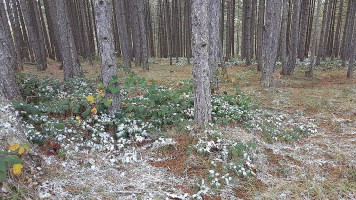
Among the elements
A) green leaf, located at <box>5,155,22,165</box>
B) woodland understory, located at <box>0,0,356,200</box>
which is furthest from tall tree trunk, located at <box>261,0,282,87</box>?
green leaf, located at <box>5,155,22,165</box>

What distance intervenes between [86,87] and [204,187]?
5359 millimetres

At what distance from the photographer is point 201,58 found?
4316 millimetres

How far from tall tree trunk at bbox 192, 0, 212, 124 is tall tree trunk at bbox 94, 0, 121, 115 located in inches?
76.6

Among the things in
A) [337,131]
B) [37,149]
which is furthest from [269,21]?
[37,149]

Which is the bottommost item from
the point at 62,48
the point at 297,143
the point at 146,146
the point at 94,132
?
the point at 297,143

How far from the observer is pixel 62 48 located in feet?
27.4

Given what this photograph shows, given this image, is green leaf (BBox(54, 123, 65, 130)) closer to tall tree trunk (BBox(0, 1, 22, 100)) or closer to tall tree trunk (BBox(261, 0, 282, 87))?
tall tree trunk (BBox(0, 1, 22, 100))

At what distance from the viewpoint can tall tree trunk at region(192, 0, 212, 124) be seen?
4123 millimetres

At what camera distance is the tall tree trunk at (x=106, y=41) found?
15.3 ft

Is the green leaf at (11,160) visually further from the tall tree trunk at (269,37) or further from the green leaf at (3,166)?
the tall tree trunk at (269,37)

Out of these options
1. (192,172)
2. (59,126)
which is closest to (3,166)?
(59,126)

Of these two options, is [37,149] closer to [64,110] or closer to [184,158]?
[64,110]

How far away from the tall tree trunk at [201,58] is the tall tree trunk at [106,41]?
1.94m

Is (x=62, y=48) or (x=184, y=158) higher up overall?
(x=62, y=48)
